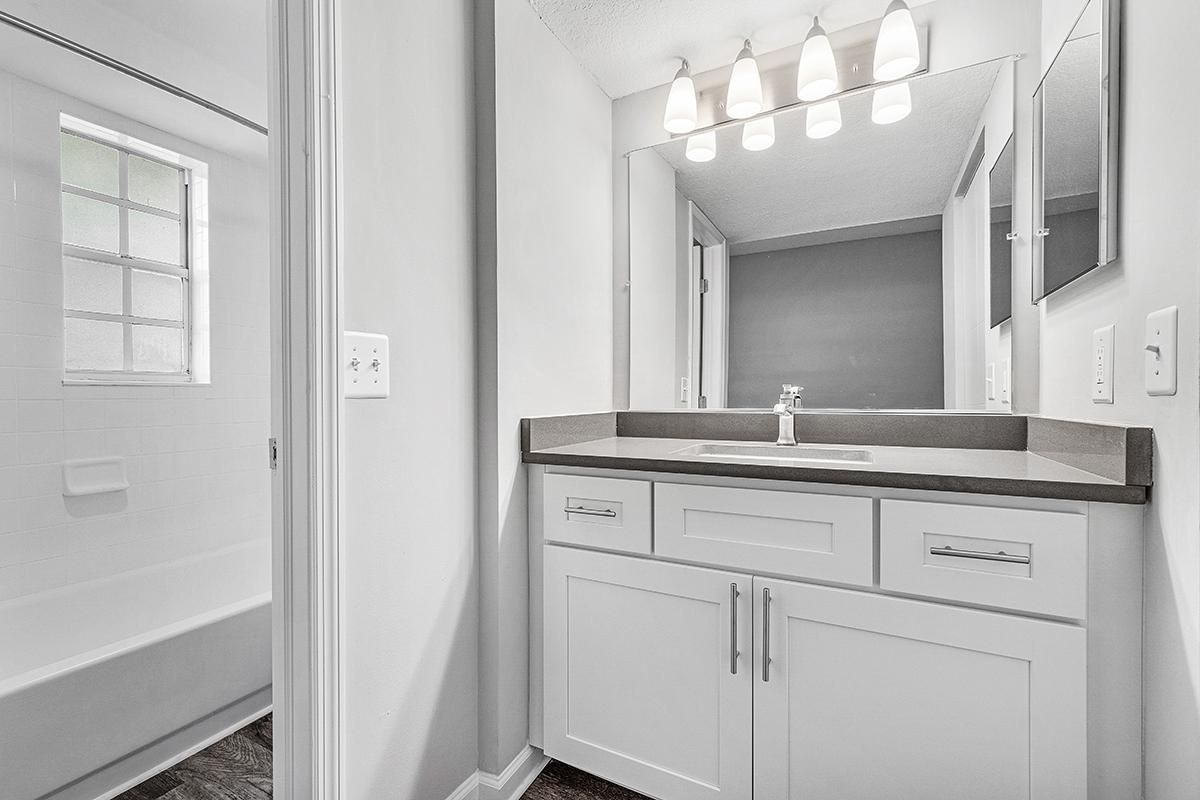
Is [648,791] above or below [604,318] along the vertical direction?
below

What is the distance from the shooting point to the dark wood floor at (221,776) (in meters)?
1.44

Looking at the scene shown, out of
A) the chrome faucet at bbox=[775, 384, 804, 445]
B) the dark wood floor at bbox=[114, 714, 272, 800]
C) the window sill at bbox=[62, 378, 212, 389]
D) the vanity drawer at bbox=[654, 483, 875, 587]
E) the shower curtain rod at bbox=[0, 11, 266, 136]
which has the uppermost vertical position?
the shower curtain rod at bbox=[0, 11, 266, 136]

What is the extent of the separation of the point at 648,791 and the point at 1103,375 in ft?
4.15

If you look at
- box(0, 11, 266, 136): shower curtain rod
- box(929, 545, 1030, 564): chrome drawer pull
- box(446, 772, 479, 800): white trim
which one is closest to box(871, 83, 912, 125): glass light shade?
box(929, 545, 1030, 564): chrome drawer pull

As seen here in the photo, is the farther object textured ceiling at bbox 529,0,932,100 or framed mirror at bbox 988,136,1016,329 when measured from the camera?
textured ceiling at bbox 529,0,932,100

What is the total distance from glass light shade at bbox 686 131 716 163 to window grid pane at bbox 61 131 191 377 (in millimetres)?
2044

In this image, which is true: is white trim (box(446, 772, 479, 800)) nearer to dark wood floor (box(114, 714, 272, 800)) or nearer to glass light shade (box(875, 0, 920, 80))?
dark wood floor (box(114, 714, 272, 800))

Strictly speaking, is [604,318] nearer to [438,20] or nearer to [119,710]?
[438,20]

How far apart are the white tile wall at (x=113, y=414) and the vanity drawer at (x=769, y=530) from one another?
6.60ft

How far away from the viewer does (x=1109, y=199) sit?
0.97 meters

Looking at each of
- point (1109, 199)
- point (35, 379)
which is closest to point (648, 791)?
point (1109, 199)

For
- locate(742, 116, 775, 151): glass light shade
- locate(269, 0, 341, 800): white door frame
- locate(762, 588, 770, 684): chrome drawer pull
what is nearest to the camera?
locate(269, 0, 341, 800): white door frame

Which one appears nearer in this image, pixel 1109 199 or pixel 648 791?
pixel 1109 199

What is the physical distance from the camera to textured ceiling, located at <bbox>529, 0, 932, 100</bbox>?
5.08ft
